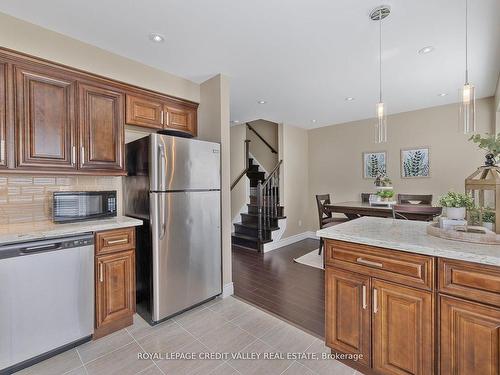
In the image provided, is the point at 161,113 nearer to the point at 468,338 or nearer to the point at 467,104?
the point at 467,104

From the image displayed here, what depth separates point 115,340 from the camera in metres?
2.06

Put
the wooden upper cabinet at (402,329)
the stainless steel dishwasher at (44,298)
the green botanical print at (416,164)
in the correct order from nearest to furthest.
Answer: the wooden upper cabinet at (402,329), the stainless steel dishwasher at (44,298), the green botanical print at (416,164)

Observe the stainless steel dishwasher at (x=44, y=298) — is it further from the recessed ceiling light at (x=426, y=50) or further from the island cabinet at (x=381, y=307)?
the recessed ceiling light at (x=426, y=50)

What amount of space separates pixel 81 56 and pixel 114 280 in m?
2.05

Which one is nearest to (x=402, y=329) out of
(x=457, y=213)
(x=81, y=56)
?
(x=457, y=213)

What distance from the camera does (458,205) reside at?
158 cm

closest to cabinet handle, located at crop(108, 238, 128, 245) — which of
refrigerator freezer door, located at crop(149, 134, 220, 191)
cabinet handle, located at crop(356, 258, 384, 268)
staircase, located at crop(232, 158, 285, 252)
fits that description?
refrigerator freezer door, located at crop(149, 134, 220, 191)

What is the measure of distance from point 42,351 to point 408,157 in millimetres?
5488

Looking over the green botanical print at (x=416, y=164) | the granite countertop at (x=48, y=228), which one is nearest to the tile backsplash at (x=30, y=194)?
the granite countertop at (x=48, y=228)

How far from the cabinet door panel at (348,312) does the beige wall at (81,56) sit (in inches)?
102

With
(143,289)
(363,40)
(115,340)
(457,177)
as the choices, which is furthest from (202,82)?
(457,177)

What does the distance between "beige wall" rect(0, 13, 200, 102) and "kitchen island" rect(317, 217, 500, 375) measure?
2.42m

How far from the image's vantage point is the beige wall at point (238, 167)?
5621mm

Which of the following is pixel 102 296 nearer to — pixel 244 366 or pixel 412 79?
pixel 244 366
